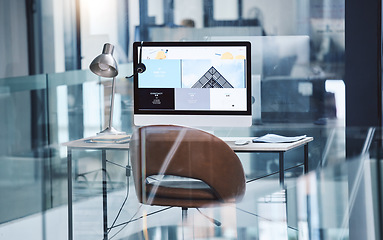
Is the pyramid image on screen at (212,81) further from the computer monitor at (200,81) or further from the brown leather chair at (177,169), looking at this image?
the brown leather chair at (177,169)

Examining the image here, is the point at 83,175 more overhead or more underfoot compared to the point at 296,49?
more underfoot

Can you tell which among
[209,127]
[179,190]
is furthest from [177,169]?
[209,127]

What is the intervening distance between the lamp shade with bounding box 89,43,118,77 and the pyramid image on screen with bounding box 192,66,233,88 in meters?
0.45

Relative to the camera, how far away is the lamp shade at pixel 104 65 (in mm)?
2596

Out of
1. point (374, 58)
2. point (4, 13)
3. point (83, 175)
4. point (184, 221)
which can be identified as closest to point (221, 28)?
point (4, 13)

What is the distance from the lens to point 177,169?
4.50 feet

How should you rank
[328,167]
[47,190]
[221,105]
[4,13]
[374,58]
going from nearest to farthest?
[328,167]
[47,190]
[374,58]
[221,105]
[4,13]

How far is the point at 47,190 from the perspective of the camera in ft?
5.76

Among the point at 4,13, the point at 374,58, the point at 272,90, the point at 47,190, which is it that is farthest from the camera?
the point at 272,90

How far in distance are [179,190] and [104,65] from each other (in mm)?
1372

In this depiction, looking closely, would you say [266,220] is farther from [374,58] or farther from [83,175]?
[374,58]

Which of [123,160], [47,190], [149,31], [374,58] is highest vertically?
[149,31]

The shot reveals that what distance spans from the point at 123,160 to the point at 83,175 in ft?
1.12

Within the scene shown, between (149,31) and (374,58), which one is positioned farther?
(149,31)
